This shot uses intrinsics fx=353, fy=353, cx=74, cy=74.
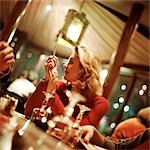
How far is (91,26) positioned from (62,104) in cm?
33

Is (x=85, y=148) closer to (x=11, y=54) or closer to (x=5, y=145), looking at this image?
(x=5, y=145)

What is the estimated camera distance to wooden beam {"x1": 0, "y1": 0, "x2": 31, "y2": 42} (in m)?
1.30

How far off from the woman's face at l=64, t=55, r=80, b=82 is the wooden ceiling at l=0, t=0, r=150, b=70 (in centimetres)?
3

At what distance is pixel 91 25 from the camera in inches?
52.9

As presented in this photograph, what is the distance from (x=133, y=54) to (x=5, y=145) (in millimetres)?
624

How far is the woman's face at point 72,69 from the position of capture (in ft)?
4.11

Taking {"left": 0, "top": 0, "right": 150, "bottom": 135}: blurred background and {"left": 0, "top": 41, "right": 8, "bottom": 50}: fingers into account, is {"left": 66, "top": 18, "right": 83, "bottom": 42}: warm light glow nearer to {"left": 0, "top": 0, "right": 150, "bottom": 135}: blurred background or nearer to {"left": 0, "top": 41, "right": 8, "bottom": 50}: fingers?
{"left": 0, "top": 0, "right": 150, "bottom": 135}: blurred background

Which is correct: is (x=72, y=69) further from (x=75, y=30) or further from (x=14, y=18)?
(x=14, y=18)

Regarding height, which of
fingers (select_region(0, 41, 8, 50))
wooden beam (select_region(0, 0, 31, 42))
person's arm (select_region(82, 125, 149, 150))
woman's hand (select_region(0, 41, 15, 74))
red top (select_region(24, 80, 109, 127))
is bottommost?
person's arm (select_region(82, 125, 149, 150))

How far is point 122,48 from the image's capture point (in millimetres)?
1363

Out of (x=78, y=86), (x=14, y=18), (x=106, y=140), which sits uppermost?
(x=14, y=18)

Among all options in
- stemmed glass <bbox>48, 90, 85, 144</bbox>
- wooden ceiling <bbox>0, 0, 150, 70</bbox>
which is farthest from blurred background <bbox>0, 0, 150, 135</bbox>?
stemmed glass <bbox>48, 90, 85, 144</bbox>

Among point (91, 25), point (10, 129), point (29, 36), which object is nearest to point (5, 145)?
point (10, 129)

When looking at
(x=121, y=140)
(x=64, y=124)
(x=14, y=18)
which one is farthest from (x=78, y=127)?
(x=14, y=18)
